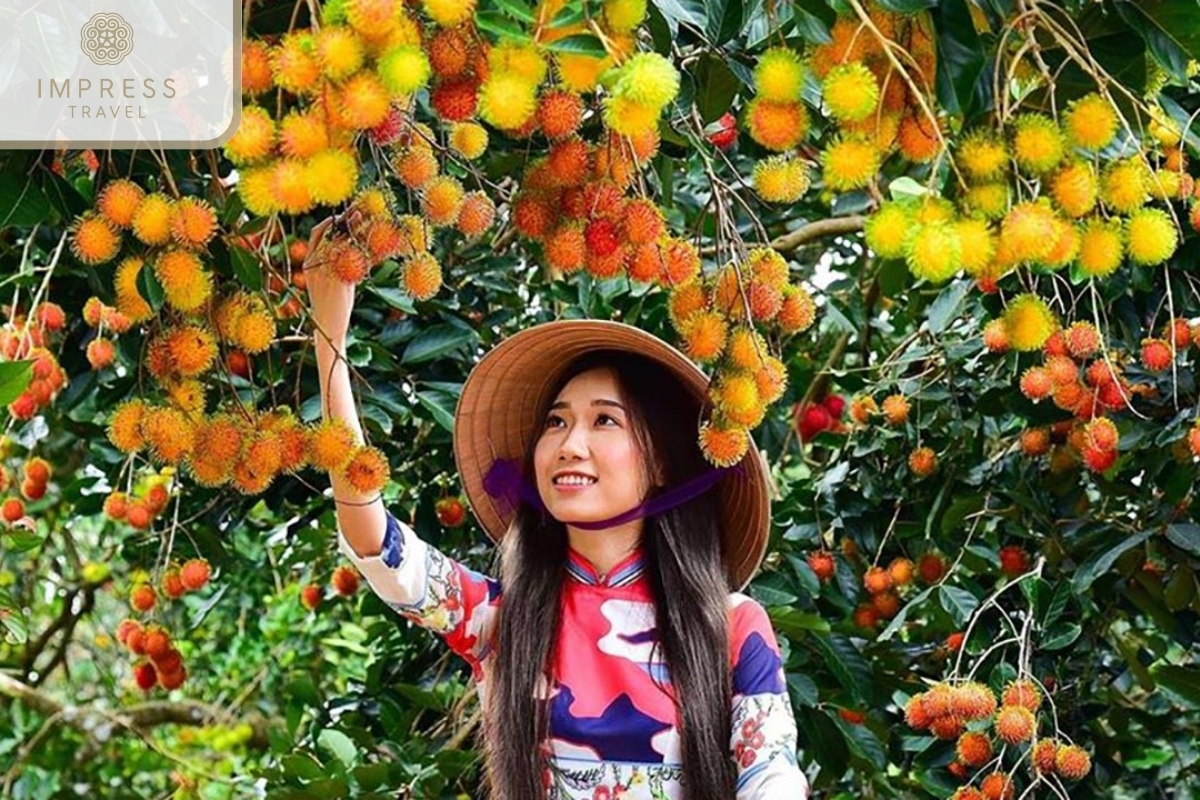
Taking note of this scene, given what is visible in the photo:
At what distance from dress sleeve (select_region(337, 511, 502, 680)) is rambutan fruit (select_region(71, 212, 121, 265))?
0.54 meters

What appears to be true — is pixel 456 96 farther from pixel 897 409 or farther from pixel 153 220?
pixel 897 409

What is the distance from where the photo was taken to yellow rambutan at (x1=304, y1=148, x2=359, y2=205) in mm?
1072

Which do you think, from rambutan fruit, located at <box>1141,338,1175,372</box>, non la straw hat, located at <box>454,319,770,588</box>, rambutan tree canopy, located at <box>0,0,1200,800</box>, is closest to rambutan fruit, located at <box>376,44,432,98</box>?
rambutan tree canopy, located at <box>0,0,1200,800</box>

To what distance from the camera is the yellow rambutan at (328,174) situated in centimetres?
107

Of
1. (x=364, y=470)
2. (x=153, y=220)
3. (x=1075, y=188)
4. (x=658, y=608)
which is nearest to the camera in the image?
(x=1075, y=188)

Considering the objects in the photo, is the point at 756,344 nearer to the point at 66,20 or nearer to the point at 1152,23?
the point at 1152,23

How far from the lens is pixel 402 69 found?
1018 mm

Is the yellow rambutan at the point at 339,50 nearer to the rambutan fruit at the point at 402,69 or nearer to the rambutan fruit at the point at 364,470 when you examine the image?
the rambutan fruit at the point at 402,69

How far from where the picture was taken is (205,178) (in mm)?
1521

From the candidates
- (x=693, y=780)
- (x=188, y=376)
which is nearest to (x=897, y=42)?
(x=188, y=376)

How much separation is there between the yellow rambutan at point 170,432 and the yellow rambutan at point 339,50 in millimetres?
435

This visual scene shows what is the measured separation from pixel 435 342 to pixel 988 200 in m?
1.34

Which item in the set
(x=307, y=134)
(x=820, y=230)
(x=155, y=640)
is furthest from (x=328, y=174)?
(x=820, y=230)

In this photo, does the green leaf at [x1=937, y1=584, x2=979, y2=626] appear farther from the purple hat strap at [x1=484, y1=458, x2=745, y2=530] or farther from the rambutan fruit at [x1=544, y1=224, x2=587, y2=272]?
the rambutan fruit at [x1=544, y1=224, x2=587, y2=272]
